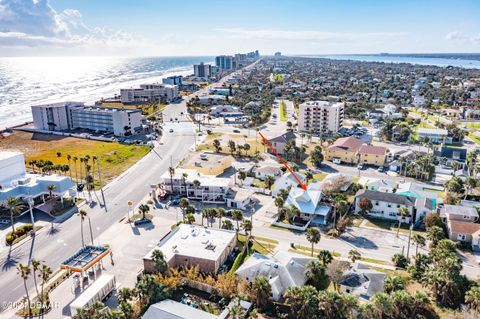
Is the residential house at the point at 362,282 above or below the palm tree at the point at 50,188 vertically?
below

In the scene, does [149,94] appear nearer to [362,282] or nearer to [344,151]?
[344,151]

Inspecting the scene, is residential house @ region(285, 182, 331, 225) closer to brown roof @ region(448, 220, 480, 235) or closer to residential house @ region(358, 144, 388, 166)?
brown roof @ region(448, 220, 480, 235)

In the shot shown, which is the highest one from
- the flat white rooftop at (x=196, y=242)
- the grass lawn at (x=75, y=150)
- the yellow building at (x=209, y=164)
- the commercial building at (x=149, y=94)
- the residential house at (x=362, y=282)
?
the commercial building at (x=149, y=94)

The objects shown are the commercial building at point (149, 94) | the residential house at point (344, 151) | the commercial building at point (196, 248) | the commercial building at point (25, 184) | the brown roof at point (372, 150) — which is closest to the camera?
the commercial building at point (196, 248)

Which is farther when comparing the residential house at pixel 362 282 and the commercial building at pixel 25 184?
the commercial building at pixel 25 184

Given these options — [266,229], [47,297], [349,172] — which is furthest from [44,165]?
[349,172]

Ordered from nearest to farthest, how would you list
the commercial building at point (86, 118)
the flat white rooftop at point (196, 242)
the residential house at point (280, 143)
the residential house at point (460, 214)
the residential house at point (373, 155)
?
1. the flat white rooftop at point (196, 242)
2. the residential house at point (460, 214)
3. the residential house at point (373, 155)
4. the residential house at point (280, 143)
5. the commercial building at point (86, 118)

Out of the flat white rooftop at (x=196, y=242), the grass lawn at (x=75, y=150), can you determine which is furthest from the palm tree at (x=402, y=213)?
the grass lawn at (x=75, y=150)

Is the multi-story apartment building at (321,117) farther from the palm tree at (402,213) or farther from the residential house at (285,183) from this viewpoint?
the palm tree at (402,213)
